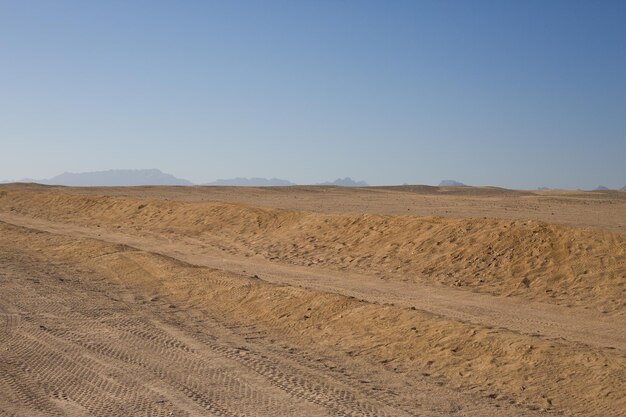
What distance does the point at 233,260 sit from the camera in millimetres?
20359

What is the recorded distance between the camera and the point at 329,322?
12312mm

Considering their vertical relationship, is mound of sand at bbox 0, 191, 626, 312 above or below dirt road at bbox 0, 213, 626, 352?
above

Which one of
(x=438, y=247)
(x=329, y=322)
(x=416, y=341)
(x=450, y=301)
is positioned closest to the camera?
(x=416, y=341)

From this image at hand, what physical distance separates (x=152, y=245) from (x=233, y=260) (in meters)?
4.87

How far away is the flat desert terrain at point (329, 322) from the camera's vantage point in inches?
335

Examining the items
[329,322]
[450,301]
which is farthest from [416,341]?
[450,301]

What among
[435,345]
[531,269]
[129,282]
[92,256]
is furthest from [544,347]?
[92,256]

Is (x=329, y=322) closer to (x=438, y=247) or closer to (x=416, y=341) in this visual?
(x=416, y=341)

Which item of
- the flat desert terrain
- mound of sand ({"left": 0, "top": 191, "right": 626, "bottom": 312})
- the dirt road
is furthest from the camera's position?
mound of sand ({"left": 0, "top": 191, "right": 626, "bottom": 312})

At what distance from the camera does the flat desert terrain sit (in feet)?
27.9

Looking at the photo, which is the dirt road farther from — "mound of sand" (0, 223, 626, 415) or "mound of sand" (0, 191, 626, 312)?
"mound of sand" (0, 223, 626, 415)

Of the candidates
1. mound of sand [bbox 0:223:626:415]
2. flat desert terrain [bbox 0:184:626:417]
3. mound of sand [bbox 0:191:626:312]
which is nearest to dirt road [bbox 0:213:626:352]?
flat desert terrain [bbox 0:184:626:417]

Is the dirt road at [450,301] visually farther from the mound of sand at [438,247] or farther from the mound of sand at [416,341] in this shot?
the mound of sand at [416,341]

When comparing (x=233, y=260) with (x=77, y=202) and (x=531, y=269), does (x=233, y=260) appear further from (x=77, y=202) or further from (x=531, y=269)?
(x=77, y=202)
